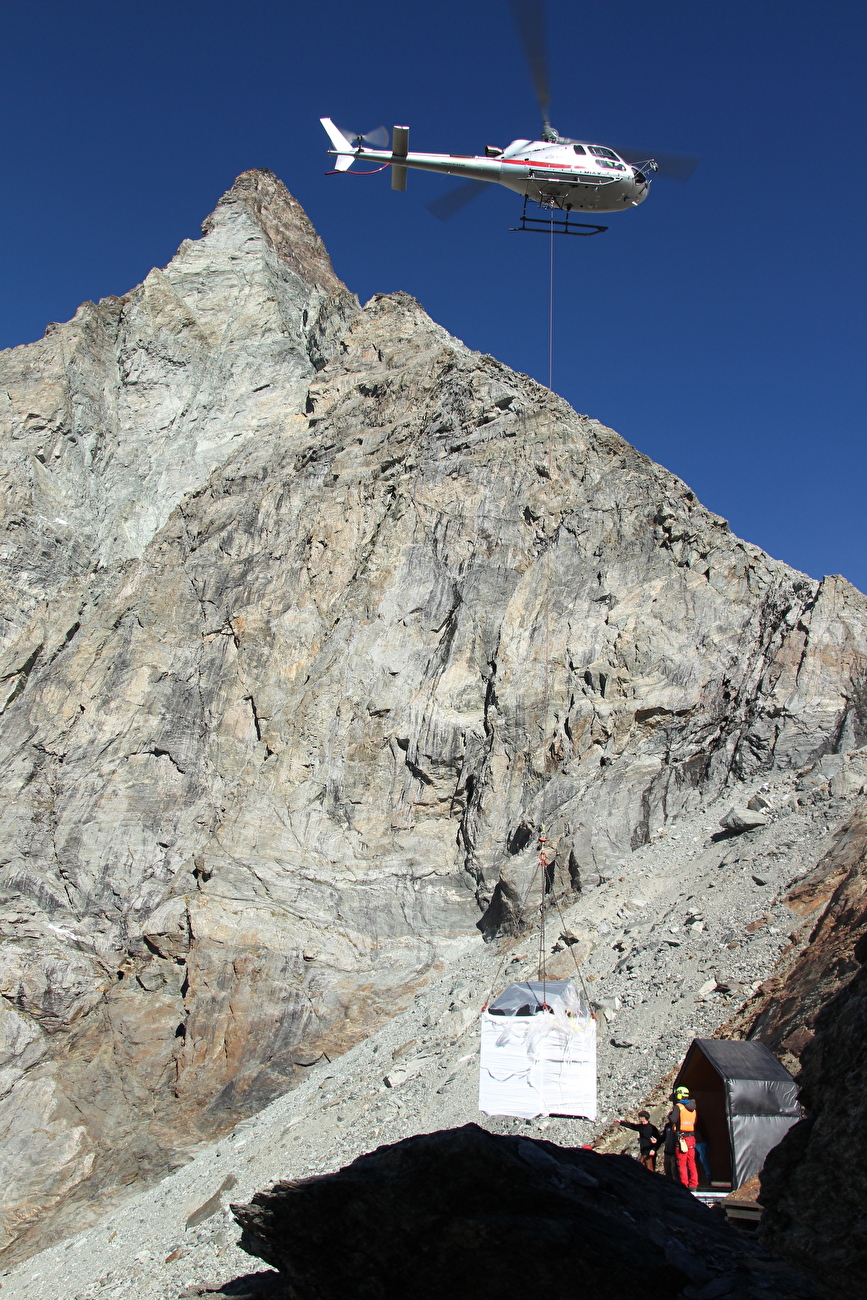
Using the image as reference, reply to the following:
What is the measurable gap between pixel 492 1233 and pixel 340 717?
23.1m

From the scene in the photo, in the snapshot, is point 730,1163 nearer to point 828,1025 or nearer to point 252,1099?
point 828,1025

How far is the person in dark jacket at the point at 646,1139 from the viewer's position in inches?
411

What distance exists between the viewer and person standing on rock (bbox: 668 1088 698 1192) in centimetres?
966

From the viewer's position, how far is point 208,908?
23922mm

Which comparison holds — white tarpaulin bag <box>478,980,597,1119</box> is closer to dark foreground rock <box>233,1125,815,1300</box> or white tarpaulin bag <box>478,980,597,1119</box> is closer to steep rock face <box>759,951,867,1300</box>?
dark foreground rock <box>233,1125,815,1300</box>

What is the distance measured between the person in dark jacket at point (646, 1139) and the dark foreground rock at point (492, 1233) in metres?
5.16

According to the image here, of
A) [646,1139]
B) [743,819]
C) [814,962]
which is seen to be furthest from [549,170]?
[646,1139]

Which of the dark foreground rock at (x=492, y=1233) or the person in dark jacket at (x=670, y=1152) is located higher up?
the dark foreground rock at (x=492, y=1233)

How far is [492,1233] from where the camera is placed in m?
4.76

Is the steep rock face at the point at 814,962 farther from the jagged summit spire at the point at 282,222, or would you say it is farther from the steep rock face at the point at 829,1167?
the jagged summit spire at the point at 282,222

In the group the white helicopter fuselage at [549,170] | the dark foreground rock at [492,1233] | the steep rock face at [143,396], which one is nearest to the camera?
the dark foreground rock at [492,1233]

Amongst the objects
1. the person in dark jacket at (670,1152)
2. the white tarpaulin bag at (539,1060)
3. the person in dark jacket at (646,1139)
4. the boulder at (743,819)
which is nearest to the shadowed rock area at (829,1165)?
the person in dark jacket at (670,1152)

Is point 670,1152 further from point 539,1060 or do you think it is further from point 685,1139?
point 539,1060

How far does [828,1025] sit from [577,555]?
23.8 meters
